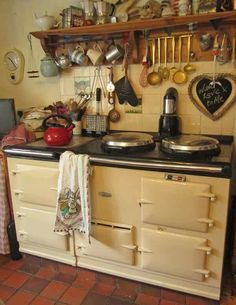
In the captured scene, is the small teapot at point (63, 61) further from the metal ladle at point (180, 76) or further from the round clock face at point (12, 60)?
the metal ladle at point (180, 76)

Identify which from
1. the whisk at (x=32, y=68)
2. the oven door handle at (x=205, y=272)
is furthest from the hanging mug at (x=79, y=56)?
the oven door handle at (x=205, y=272)

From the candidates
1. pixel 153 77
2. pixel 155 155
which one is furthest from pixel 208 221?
pixel 153 77

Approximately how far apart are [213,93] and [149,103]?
0.43 m

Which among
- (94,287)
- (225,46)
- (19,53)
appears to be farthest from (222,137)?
(19,53)

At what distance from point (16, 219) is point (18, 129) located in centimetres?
62

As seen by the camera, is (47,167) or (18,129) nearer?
(47,167)

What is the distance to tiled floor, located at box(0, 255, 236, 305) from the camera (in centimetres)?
152

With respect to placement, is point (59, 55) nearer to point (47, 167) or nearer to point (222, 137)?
point (47, 167)

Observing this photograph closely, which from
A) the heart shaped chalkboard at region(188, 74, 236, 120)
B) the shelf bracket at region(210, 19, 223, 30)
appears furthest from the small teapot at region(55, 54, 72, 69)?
the shelf bracket at region(210, 19, 223, 30)

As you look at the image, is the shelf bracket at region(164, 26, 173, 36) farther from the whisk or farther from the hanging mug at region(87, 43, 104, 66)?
the whisk

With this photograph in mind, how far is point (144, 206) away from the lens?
146 cm

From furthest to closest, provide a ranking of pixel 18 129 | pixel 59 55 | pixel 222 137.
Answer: pixel 59 55 → pixel 18 129 → pixel 222 137

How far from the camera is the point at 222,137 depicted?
176cm

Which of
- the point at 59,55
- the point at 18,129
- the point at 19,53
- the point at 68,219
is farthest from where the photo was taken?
the point at 19,53
